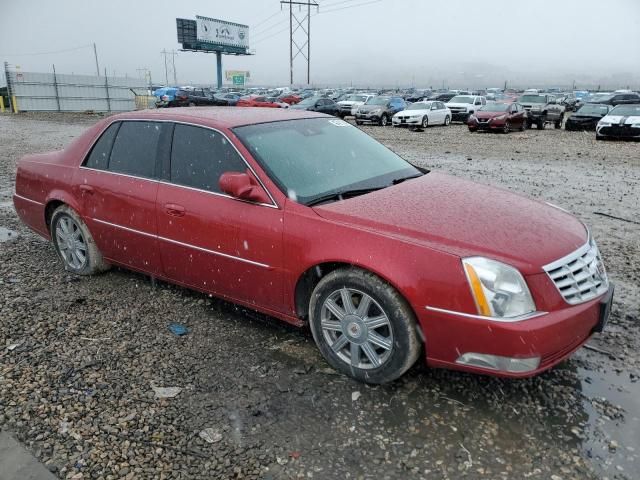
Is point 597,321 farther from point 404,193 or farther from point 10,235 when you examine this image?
point 10,235

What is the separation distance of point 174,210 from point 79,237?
Result: 4.98 feet

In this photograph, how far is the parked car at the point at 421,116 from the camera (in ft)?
78.8

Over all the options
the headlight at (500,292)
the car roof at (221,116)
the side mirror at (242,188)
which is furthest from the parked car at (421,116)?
the headlight at (500,292)

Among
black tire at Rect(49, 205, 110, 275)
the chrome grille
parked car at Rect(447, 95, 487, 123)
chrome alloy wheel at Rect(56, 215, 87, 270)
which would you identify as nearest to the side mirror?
the chrome grille

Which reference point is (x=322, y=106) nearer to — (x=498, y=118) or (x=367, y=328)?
(x=498, y=118)

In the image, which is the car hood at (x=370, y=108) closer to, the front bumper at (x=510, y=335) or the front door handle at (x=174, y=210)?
the front door handle at (x=174, y=210)

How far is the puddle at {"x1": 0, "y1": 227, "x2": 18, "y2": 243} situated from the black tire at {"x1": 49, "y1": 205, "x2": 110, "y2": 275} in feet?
5.18

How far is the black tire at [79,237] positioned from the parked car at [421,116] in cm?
2099

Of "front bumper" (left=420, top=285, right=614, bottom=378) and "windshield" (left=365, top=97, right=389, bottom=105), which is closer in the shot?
"front bumper" (left=420, top=285, right=614, bottom=378)

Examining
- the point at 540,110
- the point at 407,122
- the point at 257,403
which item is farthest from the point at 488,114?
the point at 257,403

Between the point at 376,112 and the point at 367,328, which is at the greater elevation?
the point at 376,112

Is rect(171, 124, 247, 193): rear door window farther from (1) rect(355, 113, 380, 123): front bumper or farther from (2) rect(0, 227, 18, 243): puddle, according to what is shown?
(1) rect(355, 113, 380, 123): front bumper

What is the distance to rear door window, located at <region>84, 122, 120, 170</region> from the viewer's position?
175 inches

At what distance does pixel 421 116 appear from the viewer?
2406cm
